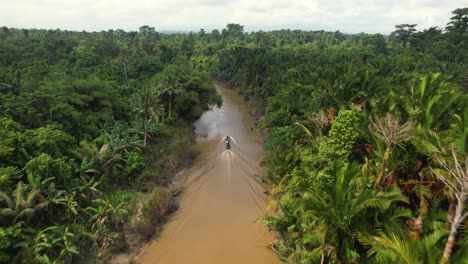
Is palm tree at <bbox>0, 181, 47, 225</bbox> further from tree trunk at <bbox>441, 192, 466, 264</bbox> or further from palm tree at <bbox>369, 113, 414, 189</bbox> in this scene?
tree trunk at <bbox>441, 192, 466, 264</bbox>

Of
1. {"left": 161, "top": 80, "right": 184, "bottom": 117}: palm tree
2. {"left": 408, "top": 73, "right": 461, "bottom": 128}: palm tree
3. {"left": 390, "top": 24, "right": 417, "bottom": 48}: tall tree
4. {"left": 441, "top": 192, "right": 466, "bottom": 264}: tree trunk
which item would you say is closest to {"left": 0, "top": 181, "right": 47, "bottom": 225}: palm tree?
{"left": 441, "top": 192, "right": 466, "bottom": 264}: tree trunk

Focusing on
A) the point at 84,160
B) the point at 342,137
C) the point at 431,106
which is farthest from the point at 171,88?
the point at 431,106

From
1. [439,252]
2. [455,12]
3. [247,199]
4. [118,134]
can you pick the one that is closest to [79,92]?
[118,134]

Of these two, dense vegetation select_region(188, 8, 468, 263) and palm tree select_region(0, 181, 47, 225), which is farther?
palm tree select_region(0, 181, 47, 225)

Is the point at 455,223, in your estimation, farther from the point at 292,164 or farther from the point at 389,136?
the point at 292,164

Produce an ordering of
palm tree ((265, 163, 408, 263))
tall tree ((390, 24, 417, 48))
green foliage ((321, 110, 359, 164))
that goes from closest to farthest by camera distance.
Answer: palm tree ((265, 163, 408, 263))
green foliage ((321, 110, 359, 164))
tall tree ((390, 24, 417, 48))

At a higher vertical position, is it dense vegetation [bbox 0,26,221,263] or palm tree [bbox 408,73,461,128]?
palm tree [bbox 408,73,461,128]

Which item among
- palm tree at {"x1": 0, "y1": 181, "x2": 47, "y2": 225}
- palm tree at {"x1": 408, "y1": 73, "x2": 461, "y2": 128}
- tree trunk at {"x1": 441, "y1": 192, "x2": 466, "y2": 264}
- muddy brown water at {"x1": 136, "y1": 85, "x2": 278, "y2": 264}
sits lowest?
muddy brown water at {"x1": 136, "y1": 85, "x2": 278, "y2": 264}

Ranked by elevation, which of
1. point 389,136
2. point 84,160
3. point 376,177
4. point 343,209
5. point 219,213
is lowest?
point 219,213
